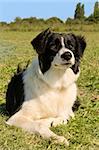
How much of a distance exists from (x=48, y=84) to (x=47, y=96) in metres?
0.15

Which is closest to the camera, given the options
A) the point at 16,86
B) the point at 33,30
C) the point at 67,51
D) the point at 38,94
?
the point at 67,51

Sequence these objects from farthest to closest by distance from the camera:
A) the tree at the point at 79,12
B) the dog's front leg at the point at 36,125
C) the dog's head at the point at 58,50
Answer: the tree at the point at 79,12 → the dog's head at the point at 58,50 → the dog's front leg at the point at 36,125

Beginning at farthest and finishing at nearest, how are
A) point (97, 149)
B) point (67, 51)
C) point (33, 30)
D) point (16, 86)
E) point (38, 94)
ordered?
point (33, 30)
point (16, 86)
point (38, 94)
point (67, 51)
point (97, 149)

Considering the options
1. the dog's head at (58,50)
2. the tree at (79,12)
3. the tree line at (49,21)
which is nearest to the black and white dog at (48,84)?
the dog's head at (58,50)

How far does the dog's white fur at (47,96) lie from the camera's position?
17.7 ft

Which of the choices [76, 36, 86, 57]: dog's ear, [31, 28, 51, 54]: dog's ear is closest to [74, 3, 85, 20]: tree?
[76, 36, 86, 57]: dog's ear

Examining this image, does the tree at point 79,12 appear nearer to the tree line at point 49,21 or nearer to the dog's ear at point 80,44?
the tree line at point 49,21

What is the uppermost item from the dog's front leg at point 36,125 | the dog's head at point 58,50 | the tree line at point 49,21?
the dog's head at point 58,50

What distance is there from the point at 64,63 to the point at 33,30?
30721mm

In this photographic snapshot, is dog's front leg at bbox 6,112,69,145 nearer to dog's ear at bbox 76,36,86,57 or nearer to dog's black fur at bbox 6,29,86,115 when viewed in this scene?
dog's black fur at bbox 6,29,86,115

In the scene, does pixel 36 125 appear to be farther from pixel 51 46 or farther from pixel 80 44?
pixel 80 44

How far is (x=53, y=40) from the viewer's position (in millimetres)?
5281

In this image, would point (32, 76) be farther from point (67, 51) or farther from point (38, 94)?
point (67, 51)

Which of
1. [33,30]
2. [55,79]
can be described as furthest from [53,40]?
[33,30]
